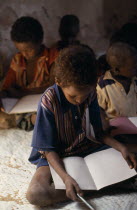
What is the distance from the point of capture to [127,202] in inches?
55.5

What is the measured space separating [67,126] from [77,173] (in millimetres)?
238

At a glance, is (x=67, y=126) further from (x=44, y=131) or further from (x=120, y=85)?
(x=120, y=85)

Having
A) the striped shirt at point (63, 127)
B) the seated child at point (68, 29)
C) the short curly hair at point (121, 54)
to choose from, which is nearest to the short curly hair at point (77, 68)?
the striped shirt at point (63, 127)

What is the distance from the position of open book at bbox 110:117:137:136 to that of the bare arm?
399 millimetres

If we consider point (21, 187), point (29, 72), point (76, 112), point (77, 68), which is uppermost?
point (77, 68)

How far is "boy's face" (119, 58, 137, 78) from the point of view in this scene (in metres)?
1.89

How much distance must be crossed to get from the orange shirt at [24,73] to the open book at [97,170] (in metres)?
1.15

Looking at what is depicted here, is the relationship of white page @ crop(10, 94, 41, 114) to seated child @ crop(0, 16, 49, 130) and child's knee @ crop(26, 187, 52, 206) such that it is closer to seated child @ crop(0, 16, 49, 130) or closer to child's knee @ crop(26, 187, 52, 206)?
seated child @ crop(0, 16, 49, 130)

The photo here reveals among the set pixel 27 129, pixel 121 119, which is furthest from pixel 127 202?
pixel 27 129

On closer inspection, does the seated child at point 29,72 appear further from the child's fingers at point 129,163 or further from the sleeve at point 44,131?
the child's fingers at point 129,163

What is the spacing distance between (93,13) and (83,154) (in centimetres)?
180

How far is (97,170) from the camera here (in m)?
1.39

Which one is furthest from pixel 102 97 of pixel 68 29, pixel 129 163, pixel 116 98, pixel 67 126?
pixel 68 29

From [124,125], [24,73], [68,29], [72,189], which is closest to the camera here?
[72,189]
